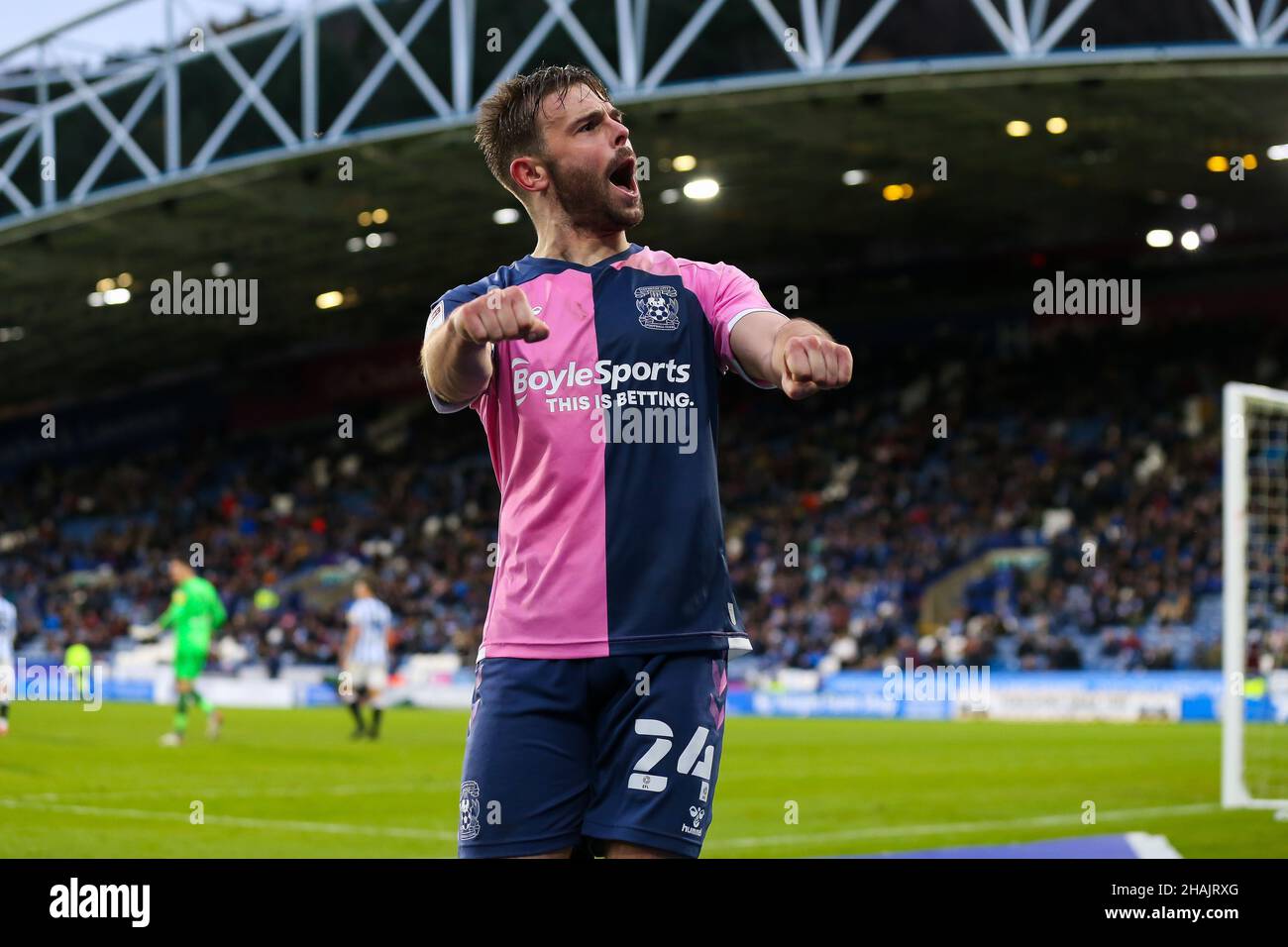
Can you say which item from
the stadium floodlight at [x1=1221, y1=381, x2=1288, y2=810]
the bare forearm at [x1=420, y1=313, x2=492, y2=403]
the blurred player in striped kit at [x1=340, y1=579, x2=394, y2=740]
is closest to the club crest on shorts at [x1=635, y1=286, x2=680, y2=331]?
the bare forearm at [x1=420, y1=313, x2=492, y2=403]

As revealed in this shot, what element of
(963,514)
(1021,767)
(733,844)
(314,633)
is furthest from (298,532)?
(733,844)

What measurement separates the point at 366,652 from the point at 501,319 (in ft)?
52.6

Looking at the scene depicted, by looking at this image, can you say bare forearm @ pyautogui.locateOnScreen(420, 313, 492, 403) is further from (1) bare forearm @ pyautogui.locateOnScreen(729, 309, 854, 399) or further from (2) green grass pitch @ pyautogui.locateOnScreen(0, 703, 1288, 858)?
(2) green grass pitch @ pyautogui.locateOnScreen(0, 703, 1288, 858)

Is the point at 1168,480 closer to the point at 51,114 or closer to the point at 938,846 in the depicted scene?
the point at 51,114

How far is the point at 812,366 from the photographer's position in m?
3.27

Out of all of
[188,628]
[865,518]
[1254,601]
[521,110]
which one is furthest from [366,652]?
[521,110]

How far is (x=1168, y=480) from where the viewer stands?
29.2 meters

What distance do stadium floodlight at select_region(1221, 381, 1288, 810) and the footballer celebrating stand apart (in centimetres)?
871

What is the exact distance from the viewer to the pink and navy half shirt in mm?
3604

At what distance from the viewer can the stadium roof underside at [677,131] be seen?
20.2m

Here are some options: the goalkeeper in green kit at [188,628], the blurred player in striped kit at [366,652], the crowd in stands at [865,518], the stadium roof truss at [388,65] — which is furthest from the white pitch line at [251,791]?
the crowd in stands at [865,518]

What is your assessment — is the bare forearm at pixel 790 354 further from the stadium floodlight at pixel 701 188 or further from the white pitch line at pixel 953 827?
the stadium floodlight at pixel 701 188

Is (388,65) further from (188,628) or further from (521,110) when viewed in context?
(521,110)
